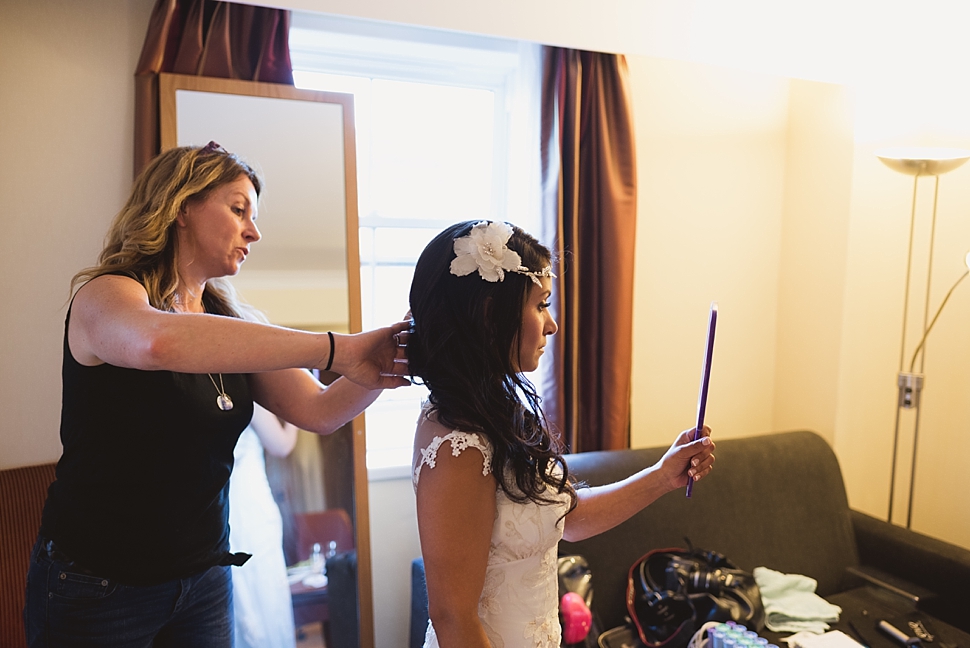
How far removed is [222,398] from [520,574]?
0.67m

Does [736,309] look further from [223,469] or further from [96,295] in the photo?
[96,295]

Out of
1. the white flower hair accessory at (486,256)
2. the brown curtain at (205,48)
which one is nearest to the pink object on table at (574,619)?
the white flower hair accessory at (486,256)

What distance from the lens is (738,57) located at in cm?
216

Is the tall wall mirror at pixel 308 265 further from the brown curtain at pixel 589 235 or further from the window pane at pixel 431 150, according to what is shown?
the brown curtain at pixel 589 235

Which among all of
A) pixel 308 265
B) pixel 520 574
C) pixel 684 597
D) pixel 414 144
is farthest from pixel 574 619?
pixel 414 144

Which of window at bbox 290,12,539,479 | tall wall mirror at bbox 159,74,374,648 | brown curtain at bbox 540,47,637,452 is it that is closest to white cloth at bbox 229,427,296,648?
tall wall mirror at bbox 159,74,374,648

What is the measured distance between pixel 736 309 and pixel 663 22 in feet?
4.59

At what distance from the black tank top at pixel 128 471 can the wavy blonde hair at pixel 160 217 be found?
0.14 meters

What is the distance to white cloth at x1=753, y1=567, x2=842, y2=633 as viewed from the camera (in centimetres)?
221

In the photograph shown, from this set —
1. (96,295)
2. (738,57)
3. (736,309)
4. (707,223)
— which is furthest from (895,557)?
(96,295)

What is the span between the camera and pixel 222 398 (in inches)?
54.6

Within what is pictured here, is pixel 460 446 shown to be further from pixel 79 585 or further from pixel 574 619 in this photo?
pixel 574 619

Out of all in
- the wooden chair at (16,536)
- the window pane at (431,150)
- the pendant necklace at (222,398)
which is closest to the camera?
the pendant necklace at (222,398)

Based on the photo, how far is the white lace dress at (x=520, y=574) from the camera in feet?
4.06
